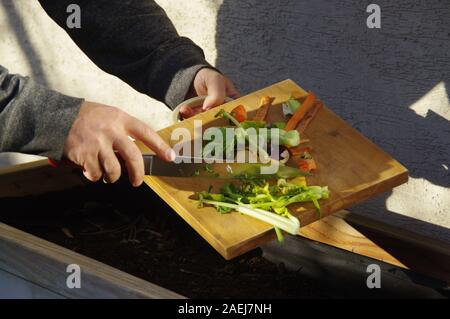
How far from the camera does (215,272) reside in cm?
272

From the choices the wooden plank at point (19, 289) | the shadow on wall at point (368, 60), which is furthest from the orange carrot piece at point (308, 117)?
the wooden plank at point (19, 289)

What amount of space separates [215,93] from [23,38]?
1.94 m

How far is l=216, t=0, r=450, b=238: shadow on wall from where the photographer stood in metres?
2.86

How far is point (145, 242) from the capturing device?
2879mm

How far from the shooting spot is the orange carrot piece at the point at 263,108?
101 inches

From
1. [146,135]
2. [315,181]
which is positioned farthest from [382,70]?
[146,135]

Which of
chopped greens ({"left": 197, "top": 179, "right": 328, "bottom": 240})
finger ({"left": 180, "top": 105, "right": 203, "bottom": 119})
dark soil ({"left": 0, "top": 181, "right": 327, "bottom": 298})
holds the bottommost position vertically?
dark soil ({"left": 0, "top": 181, "right": 327, "bottom": 298})

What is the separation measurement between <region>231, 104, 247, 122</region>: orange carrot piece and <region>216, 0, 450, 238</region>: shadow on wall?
24.4 inches

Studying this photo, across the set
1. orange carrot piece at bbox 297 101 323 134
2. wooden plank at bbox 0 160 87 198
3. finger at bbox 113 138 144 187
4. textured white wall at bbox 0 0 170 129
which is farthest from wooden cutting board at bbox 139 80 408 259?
textured white wall at bbox 0 0 170 129

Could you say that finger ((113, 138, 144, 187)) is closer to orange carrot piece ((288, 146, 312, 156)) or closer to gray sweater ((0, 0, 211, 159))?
orange carrot piece ((288, 146, 312, 156))

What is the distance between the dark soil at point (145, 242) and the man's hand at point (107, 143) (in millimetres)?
505

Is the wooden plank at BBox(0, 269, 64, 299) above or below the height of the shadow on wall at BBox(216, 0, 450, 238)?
below

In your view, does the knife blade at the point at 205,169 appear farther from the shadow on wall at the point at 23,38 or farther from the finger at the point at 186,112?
the shadow on wall at the point at 23,38

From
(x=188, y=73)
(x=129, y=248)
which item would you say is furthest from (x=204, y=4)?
(x=129, y=248)
